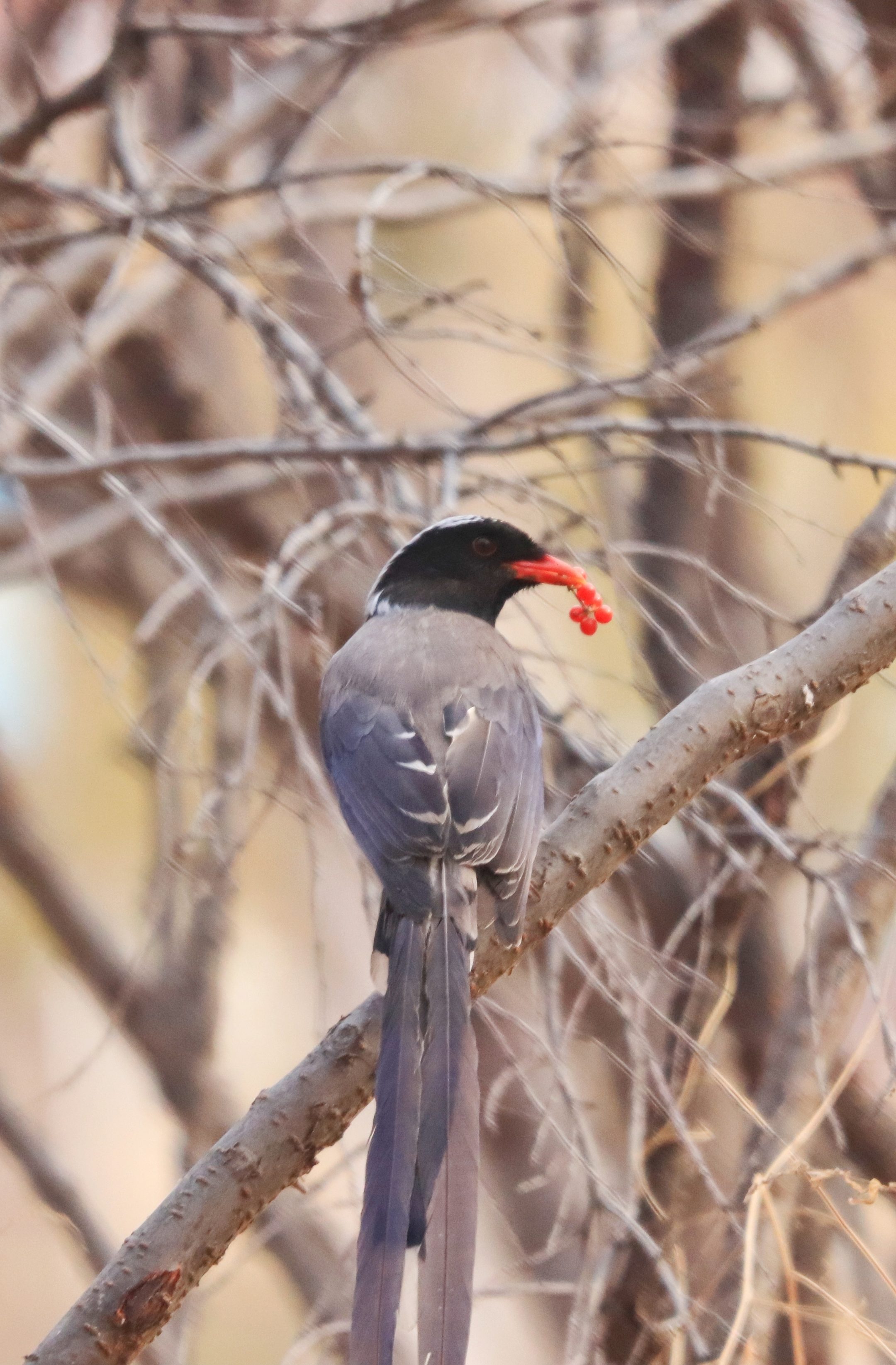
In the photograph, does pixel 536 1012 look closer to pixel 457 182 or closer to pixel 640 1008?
pixel 640 1008

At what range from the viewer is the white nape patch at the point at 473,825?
238cm

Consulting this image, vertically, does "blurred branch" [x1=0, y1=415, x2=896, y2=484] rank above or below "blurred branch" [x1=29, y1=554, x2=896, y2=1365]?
above

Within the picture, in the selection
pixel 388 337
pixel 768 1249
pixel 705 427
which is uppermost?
pixel 388 337

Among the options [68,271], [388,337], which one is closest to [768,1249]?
[388,337]

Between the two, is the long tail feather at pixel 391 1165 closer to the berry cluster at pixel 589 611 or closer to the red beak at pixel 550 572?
the berry cluster at pixel 589 611

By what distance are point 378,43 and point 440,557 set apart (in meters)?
1.15

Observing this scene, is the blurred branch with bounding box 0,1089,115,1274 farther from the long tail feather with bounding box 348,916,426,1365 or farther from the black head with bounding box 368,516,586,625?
the long tail feather with bounding box 348,916,426,1365

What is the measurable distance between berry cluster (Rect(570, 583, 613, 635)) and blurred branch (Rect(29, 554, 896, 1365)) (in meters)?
0.39

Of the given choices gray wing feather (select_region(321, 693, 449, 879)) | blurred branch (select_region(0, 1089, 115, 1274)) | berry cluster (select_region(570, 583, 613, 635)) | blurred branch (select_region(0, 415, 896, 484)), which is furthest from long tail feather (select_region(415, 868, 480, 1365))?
blurred branch (select_region(0, 1089, 115, 1274))

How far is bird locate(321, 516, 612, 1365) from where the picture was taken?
1.82m

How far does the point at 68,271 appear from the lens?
4656 millimetres

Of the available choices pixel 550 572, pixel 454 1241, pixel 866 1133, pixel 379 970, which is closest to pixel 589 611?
pixel 550 572

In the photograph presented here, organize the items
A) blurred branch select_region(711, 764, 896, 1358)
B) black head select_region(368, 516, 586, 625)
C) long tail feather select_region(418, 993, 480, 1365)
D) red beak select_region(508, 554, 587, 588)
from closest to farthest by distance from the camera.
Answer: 1. long tail feather select_region(418, 993, 480, 1365)
2. red beak select_region(508, 554, 587, 588)
3. black head select_region(368, 516, 586, 625)
4. blurred branch select_region(711, 764, 896, 1358)

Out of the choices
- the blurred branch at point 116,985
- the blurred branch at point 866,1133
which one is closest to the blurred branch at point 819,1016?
the blurred branch at point 866,1133
